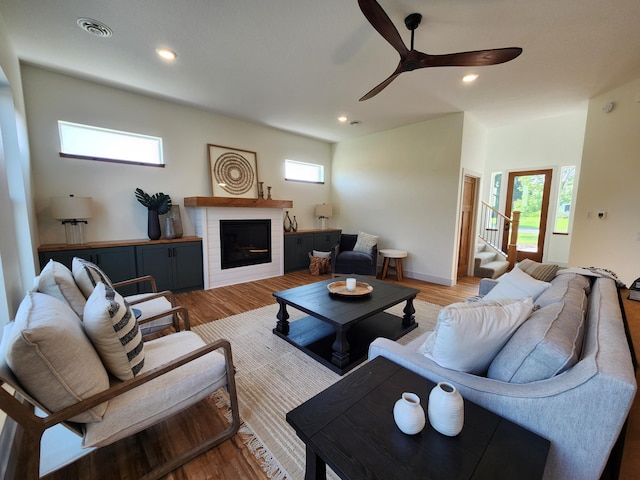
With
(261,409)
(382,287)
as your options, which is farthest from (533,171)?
(261,409)

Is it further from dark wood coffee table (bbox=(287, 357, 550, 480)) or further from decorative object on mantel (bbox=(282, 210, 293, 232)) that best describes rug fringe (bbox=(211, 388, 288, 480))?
decorative object on mantel (bbox=(282, 210, 293, 232))

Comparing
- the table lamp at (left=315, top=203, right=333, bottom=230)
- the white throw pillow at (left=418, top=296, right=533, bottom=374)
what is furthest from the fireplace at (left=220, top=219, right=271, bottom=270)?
the white throw pillow at (left=418, top=296, right=533, bottom=374)

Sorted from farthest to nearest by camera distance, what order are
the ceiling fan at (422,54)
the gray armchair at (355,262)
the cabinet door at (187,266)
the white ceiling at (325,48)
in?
the gray armchair at (355,262)
the cabinet door at (187,266)
the white ceiling at (325,48)
the ceiling fan at (422,54)

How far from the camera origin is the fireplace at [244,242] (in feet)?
14.2

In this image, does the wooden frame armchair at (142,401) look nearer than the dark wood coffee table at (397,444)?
No

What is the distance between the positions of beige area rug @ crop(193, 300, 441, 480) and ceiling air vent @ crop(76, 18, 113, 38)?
114 inches

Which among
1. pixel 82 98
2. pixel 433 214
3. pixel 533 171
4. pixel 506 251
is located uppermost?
pixel 82 98

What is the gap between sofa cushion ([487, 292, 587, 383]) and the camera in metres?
0.93

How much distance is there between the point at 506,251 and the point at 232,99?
641 cm

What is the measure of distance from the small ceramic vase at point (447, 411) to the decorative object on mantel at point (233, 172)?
4.35 meters

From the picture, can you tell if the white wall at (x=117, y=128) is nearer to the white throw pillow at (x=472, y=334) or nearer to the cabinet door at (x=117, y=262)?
the cabinet door at (x=117, y=262)

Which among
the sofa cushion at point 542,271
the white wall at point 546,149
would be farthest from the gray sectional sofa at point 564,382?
the white wall at point 546,149

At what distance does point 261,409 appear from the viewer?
169 cm

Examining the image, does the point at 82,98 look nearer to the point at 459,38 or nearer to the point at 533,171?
the point at 459,38
